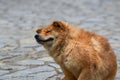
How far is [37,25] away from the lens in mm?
12047

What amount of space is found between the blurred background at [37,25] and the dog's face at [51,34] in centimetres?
120

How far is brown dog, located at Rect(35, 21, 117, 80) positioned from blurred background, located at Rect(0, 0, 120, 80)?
1035 mm

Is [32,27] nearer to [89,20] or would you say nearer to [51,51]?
[89,20]

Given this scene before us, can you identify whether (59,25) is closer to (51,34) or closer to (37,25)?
(51,34)

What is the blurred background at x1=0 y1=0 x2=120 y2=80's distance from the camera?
748 cm

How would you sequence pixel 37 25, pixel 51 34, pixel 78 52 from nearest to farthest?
1. pixel 78 52
2. pixel 51 34
3. pixel 37 25

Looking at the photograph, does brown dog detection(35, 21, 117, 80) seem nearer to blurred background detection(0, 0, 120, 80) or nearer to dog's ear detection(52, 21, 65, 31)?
dog's ear detection(52, 21, 65, 31)

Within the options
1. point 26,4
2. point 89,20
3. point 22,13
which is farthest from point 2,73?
point 26,4

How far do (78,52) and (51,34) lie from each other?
476 mm

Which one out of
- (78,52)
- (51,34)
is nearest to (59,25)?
(51,34)

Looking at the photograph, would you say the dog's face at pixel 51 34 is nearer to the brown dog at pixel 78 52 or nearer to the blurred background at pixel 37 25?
the brown dog at pixel 78 52

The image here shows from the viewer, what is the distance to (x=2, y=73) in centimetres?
721

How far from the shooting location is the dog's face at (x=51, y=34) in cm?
586

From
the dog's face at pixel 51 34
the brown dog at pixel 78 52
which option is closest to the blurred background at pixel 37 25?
the brown dog at pixel 78 52
